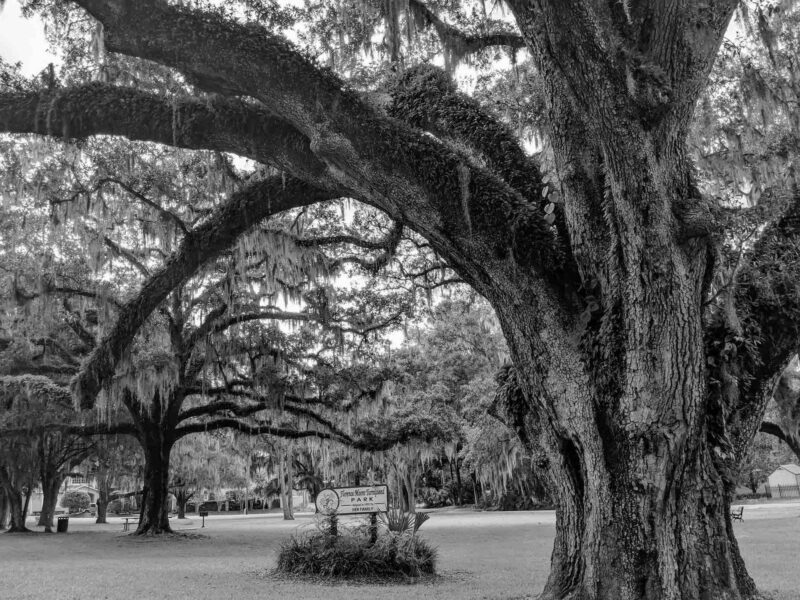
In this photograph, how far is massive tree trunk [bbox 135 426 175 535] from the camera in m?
17.3

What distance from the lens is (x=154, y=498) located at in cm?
1744

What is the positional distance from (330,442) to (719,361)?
14821 mm

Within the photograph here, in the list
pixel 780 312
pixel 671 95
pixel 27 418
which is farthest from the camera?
pixel 27 418

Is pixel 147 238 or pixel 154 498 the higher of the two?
pixel 147 238

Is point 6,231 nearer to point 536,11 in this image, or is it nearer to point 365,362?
point 365,362

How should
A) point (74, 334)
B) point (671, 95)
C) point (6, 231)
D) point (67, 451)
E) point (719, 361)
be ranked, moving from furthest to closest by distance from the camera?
1. point (67, 451)
2. point (74, 334)
3. point (6, 231)
4. point (719, 361)
5. point (671, 95)

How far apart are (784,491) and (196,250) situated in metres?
43.5

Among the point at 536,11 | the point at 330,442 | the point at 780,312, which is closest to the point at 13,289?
the point at 330,442

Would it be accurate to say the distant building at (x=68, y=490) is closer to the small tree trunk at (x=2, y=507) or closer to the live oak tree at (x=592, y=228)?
the small tree trunk at (x=2, y=507)

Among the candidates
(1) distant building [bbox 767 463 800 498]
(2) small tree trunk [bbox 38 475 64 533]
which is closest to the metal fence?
(1) distant building [bbox 767 463 800 498]

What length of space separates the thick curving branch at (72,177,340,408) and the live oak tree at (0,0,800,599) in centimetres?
116

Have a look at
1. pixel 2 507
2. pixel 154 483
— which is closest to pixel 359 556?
pixel 154 483

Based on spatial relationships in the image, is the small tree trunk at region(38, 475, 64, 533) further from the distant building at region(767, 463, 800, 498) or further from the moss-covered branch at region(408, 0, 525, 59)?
the distant building at region(767, 463, 800, 498)

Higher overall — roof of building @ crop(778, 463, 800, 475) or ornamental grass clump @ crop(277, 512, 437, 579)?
ornamental grass clump @ crop(277, 512, 437, 579)
